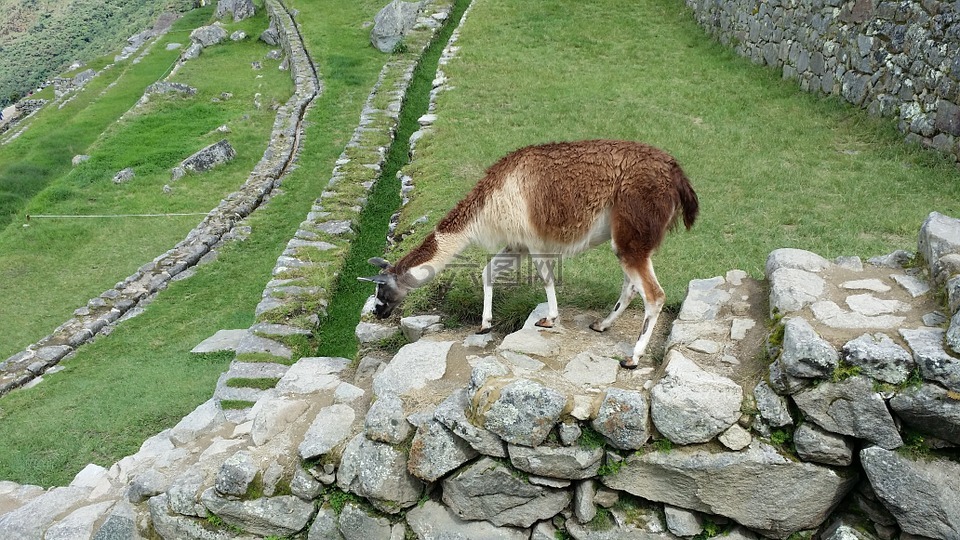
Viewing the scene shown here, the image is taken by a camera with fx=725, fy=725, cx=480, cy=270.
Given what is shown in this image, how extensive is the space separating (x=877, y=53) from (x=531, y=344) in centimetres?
892

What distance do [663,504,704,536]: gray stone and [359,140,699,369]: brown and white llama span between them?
1.19m

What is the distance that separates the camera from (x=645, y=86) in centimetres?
1463

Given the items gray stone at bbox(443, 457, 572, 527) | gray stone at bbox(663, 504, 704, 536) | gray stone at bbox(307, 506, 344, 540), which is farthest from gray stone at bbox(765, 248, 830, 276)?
gray stone at bbox(307, 506, 344, 540)

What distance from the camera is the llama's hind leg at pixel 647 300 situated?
5.80m

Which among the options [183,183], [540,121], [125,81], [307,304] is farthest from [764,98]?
[125,81]

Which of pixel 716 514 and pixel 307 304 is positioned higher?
pixel 716 514

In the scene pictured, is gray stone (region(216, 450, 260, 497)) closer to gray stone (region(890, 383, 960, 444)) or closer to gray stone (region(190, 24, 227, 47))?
gray stone (region(890, 383, 960, 444))

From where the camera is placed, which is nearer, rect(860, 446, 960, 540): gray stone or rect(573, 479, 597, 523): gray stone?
rect(860, 446, 960, 540): gray stone

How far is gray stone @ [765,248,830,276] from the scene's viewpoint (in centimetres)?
605

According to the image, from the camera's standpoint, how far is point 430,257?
6664mm

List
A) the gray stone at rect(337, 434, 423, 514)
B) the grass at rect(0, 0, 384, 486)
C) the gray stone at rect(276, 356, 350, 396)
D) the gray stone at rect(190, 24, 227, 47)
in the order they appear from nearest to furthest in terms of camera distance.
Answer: the gray stone at rect(337, 434, 423, 514)
the gray stone at rect(276, 356, 350, 396)
the grass at rect(0, 0, 384, 486)
the gray stone at rect(190, 24, 227, 47)

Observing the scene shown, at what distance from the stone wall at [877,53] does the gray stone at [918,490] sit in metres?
7.13

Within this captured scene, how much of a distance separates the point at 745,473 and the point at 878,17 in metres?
9.86

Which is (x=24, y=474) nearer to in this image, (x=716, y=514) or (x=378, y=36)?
(x=716, y=514)
